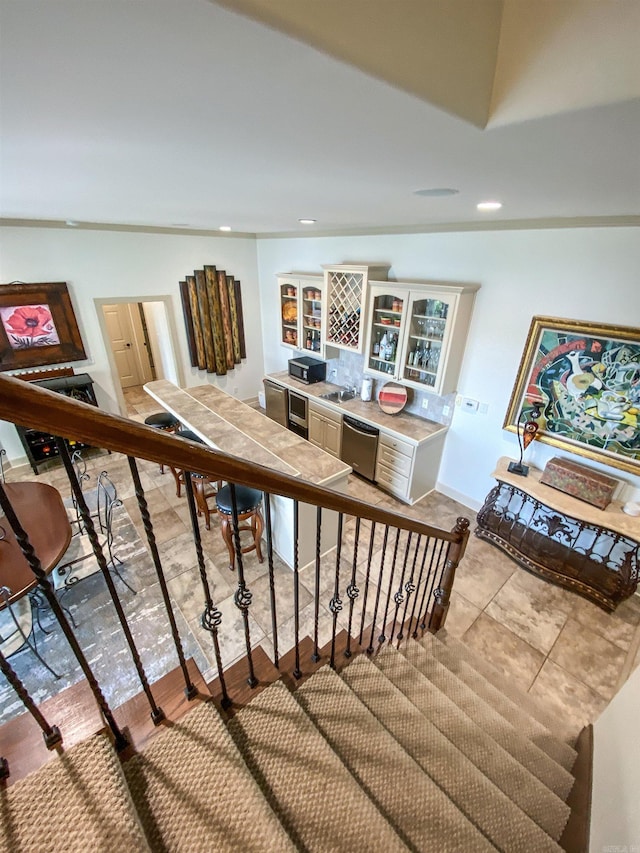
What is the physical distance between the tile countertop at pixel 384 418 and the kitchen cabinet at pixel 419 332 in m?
0.43

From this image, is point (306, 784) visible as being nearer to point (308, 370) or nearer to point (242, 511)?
point (242, 511)

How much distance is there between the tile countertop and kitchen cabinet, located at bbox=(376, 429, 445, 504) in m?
0.06

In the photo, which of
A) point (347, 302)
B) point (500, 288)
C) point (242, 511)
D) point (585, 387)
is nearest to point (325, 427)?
point (347, 302)

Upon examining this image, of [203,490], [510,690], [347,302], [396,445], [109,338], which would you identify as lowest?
[510,690]

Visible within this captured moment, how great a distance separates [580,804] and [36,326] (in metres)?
5.86

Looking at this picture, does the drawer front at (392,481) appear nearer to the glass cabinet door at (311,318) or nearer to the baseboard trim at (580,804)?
the glass cabinet door at (311,318)

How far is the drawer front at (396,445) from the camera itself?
3619 mm

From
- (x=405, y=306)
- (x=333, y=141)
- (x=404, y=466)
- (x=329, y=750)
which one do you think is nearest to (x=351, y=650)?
(x=329, y=750)

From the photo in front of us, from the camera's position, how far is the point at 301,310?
4.80 m

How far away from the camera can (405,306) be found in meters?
3.52

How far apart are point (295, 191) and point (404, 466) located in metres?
2.75

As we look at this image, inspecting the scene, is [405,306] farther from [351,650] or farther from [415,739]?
[415,739]

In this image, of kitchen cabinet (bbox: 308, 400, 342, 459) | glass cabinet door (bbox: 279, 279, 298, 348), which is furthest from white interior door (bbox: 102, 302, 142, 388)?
kitchen cabinet (bbox: 308, 400, 342, 459)

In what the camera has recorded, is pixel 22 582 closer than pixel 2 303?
Yes
